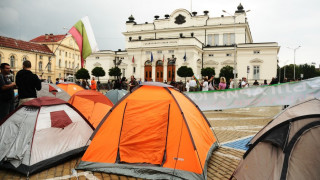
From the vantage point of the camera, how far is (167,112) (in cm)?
446

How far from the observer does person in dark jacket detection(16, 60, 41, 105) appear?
5.23 m

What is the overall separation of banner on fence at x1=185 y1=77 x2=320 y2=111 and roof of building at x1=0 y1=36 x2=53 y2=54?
4670cm

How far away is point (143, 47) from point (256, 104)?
33902 millimetres

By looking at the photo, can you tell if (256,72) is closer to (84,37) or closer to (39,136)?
(84,37)

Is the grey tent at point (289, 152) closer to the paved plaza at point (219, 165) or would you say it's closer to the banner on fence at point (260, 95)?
the paved plaza at point (219, 165)

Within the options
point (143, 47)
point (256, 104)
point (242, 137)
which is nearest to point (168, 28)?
point (143, 47)

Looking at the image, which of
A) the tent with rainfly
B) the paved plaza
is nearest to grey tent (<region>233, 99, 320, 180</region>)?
the paved plaza

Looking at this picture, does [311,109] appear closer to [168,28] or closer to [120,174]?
[120,174]

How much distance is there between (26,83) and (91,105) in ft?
5.97

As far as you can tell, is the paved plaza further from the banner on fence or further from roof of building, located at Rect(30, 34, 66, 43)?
roof of building, located at Rect(30, 34, 66, 43)

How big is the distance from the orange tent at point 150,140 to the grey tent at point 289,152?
0.89m

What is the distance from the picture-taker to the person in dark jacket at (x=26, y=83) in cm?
523

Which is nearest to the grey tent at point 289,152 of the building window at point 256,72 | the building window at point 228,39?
the building window at point 256,72

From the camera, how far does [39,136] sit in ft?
14.1
